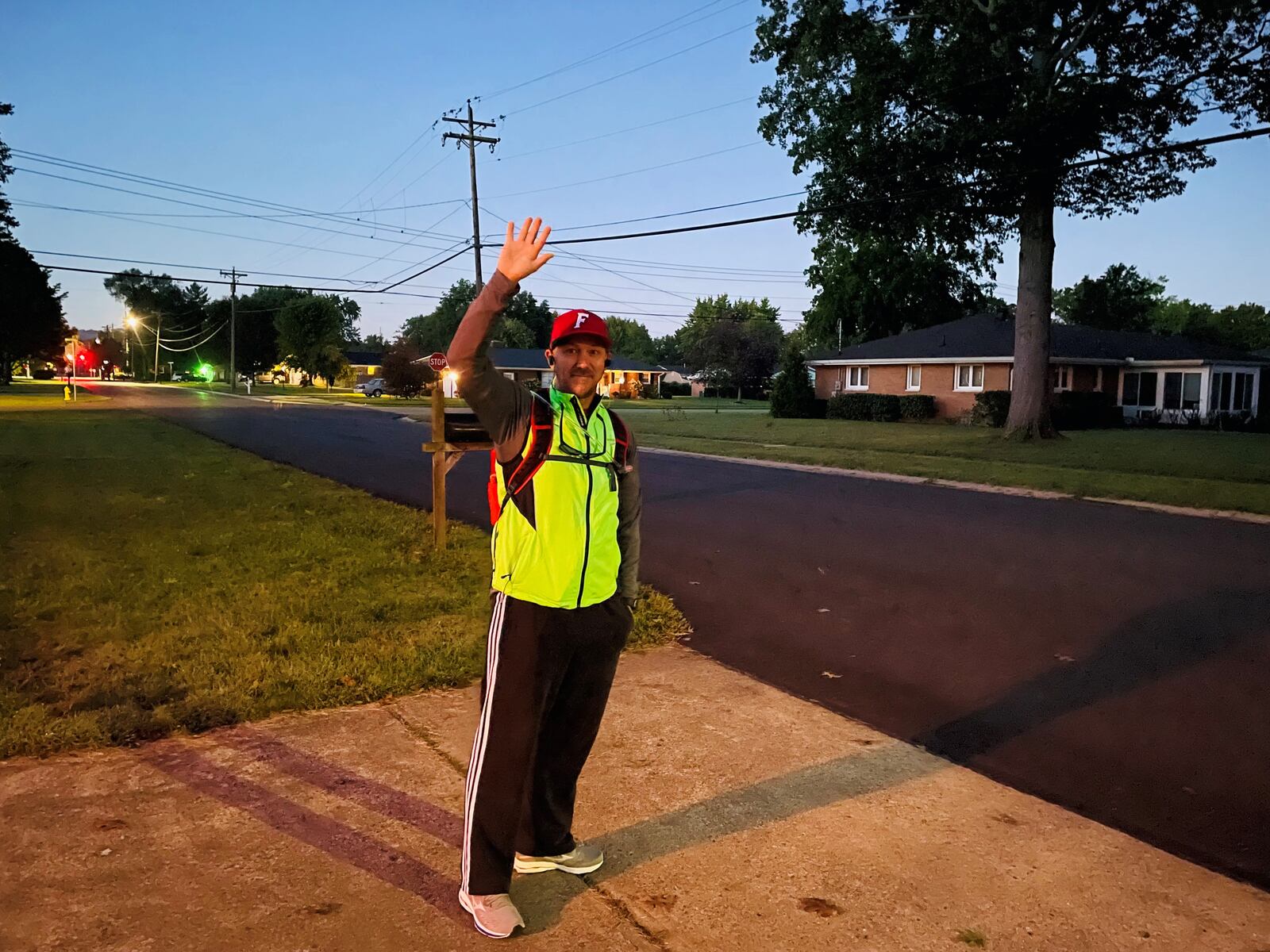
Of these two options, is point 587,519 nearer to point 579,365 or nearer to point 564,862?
point 579,365

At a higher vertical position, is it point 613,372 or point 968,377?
point 613,372

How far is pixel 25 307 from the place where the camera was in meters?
61.8

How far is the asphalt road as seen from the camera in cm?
439

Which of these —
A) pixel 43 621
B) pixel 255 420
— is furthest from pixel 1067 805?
pixel 255 420

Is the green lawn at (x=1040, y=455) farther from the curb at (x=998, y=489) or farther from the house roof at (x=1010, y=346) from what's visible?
the house roof at (x=1010, y=346)

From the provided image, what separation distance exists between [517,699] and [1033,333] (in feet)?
90.8

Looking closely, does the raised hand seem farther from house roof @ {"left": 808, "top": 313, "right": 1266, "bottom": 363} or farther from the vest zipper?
house roof @ {"left": 808, "top": 313, "right": 1266, "bottom": 363}

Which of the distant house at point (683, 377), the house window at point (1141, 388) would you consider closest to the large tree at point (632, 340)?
the distant house at point (683, 377)

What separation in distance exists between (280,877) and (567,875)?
0.95 m

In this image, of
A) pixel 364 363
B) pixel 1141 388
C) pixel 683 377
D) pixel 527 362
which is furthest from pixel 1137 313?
pixel 364 363

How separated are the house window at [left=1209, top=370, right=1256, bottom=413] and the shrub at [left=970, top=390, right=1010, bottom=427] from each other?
848cm

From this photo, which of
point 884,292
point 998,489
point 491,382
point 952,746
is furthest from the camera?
point 884,292

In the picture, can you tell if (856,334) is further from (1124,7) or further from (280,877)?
(280,877)

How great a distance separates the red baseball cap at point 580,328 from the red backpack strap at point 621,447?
9.7 inches
